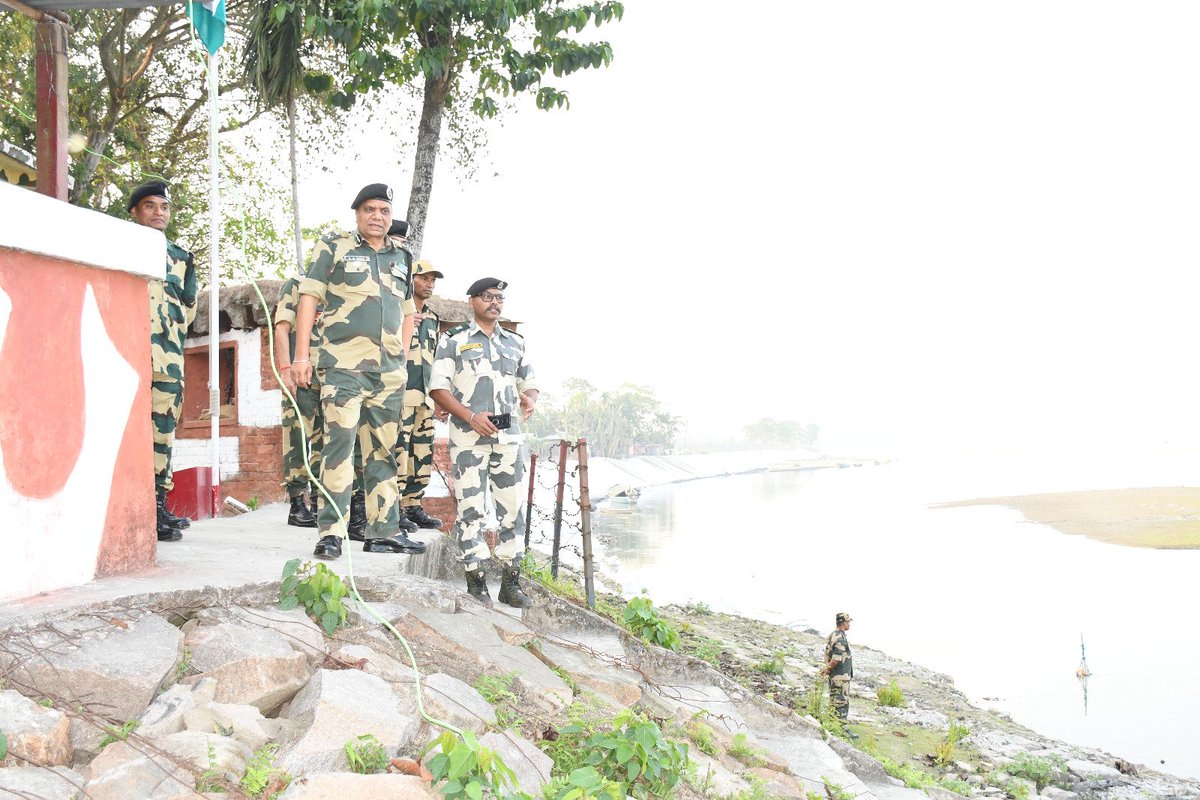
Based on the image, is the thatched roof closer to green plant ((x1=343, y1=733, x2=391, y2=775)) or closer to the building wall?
the building wall

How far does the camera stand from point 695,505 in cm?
4862

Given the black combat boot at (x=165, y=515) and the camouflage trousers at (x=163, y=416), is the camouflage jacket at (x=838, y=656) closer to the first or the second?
the black combat boot at (x=165, y=515)

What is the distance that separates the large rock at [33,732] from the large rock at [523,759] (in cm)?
112

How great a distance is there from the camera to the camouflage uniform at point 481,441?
14.3ft

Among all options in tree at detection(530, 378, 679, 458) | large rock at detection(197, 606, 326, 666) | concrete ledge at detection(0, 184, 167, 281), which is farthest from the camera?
tree at detection(530, 378, 679, 458)

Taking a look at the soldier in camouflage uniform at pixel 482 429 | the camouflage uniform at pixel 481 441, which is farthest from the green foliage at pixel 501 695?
the camouflage uniform at pixel 481 441

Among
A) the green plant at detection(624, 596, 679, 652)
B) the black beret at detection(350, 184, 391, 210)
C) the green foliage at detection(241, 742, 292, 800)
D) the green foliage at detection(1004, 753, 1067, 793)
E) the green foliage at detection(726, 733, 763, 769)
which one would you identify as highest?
the black beret at detection(350, 184, 391, 210)

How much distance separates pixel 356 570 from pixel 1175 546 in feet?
91.3

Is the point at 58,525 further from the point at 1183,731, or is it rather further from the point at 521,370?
the point at 1183,731

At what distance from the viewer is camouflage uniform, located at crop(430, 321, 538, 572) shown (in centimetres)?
436

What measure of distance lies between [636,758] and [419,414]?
3.57 m

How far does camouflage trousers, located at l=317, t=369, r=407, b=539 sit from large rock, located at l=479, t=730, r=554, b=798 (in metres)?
1.43

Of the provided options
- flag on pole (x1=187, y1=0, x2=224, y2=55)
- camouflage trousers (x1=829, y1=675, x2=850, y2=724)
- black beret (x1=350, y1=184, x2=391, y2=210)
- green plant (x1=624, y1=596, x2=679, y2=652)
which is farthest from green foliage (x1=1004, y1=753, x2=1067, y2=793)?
flag on pole (x1=187, y1=0, x2=224, y2=55)

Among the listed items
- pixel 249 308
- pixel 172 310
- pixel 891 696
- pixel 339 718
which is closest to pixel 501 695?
pixel 339 718
